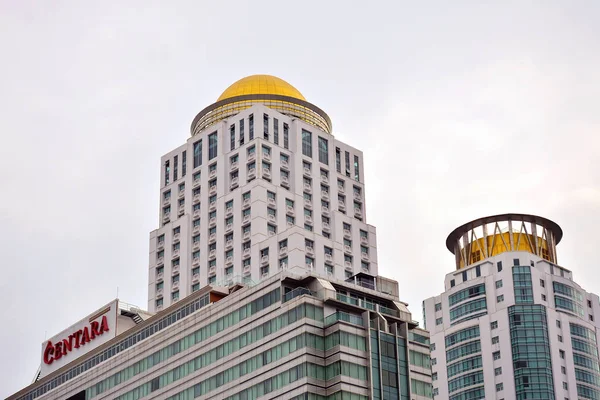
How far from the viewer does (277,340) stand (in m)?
119

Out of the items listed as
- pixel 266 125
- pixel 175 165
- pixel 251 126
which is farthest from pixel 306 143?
pixel 175 165

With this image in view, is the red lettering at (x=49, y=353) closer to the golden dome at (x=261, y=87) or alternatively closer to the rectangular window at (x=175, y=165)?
the rectangular window at (x=175, y=165)

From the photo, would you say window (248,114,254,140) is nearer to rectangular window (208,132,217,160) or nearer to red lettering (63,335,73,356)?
rectangular window (208,132,217,160)

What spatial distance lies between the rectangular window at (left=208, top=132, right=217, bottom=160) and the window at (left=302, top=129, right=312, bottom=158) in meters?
14.6

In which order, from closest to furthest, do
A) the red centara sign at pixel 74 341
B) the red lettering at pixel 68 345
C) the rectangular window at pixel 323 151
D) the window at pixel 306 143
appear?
the red centara sign at pixel 74 341 → the red lettering at pixel 68 345 → the window at pixel 306 143 → the rectangular window at pixel 323 151

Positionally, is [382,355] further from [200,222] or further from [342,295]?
[200,222]

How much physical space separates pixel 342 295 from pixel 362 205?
64892 mm

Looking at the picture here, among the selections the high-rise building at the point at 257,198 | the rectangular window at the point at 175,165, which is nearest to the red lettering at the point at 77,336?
the high-rise building at the point at 257,198

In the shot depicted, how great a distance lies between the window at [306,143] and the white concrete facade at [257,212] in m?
0.69

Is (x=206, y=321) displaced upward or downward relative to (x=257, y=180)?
downward

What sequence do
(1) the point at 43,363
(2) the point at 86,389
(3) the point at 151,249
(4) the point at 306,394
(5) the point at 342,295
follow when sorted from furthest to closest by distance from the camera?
(3) the point at 151,249 < (1) the point at 43,363 < (2) the point at 86,389 < (5) the point at 342,295 < (4) the point at 306,394

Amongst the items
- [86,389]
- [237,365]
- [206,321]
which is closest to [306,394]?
[237,365]

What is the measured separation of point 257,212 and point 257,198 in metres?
2.35

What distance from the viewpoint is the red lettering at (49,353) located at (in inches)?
6265
